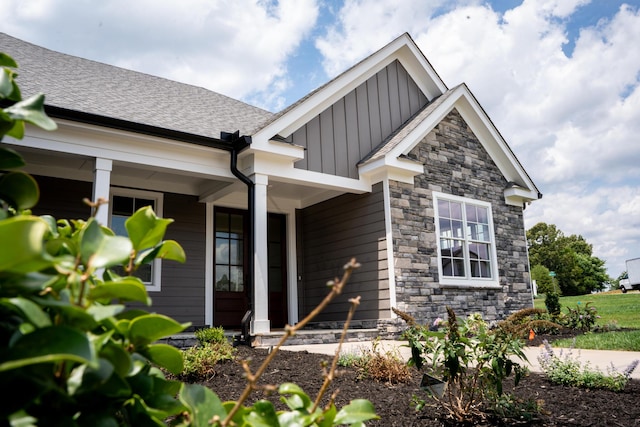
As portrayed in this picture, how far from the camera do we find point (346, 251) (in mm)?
9406

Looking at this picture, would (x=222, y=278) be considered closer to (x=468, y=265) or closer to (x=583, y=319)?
(x=468, y=265)

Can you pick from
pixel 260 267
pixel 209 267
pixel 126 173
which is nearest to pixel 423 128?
pixel 260 267

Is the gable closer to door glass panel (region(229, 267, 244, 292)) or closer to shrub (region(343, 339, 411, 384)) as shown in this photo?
door glass panel (region(229, 267, 244, 292))

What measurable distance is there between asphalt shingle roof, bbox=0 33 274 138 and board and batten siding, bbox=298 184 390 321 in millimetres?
2243

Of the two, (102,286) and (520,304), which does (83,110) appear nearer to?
(102,286)

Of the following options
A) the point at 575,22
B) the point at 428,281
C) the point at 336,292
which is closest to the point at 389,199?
the point at 428,281

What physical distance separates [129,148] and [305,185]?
2.99 m

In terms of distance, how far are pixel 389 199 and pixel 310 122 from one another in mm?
1929

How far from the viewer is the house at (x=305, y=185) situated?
24.3 feet

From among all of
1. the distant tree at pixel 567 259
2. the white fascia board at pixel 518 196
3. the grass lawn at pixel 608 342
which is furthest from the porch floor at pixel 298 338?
the distant tree at pixel 567 259

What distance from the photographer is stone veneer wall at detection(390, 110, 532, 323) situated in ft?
28.7

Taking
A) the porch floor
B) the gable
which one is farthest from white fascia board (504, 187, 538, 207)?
the porch floor

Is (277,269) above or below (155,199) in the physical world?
below

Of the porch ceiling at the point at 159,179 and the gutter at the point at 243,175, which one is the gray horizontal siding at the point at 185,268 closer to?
the porch ceiling at the point at 159,179
